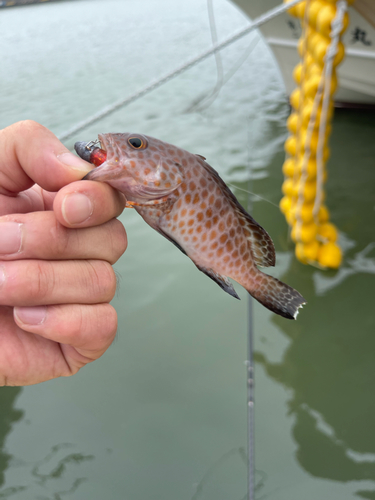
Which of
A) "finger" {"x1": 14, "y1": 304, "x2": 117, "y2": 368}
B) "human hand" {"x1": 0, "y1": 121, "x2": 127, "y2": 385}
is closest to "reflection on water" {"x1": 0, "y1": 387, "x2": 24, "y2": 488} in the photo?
"human hand" {"x1": 0, "y1": 121, "x2": 127, "y2": 385}

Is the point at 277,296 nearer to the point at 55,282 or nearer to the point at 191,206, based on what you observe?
the point at 191,206

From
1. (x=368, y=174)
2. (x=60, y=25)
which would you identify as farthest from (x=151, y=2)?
(x=368, y=174)

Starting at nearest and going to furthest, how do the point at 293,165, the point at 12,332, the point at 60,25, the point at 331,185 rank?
1. the point at 12,332
2. the point at 293,165
3. the point at 331,185
4. the point at 60,25

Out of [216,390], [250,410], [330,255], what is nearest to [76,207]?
[250,410]

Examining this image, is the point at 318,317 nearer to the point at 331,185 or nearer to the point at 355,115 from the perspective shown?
the point at 331,185

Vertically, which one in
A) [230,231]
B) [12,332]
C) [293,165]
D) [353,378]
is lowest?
[353,378]

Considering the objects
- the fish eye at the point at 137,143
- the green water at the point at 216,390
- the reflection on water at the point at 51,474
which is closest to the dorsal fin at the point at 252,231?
the fish eye at the point at 137,143

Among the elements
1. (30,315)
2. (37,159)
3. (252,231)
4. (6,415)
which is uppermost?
(37,159)
